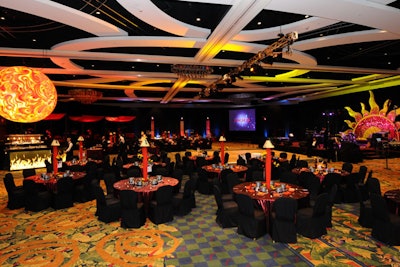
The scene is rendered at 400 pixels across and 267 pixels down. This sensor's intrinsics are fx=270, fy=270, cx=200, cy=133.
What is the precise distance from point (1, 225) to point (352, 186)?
9118 millimetres

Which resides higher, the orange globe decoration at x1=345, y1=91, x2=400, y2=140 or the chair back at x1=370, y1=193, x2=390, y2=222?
the orange globe decoration at x1=345, y1=91, x2=400, y2=140

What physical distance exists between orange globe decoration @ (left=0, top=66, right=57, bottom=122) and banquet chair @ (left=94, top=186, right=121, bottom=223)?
261cm

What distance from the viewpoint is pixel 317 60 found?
9758 mm

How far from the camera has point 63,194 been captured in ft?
25.0

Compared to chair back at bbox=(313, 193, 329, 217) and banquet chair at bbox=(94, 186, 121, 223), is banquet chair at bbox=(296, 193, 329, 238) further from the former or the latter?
banquet chair at bbox=(94, 186, 121, 223)

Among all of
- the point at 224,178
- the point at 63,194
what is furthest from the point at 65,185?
the point at 224,178

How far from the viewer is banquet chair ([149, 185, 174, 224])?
627 cm

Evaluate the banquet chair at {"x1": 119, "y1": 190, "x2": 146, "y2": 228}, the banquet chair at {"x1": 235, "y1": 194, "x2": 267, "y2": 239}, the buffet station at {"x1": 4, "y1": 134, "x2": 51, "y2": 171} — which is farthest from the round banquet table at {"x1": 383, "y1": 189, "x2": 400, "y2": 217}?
the buffet station at {"x1": 4, "y1": 134, "x2": 51, "y2": 171}

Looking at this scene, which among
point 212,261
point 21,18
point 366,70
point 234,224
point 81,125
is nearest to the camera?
point 212,261

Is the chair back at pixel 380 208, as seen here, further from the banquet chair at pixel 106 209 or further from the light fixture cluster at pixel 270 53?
the banquet chair at pixel 106 209

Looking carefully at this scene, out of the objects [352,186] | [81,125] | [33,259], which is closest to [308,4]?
[352,186]

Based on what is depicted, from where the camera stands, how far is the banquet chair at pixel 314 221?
17.4ft

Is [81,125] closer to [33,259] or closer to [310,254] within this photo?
[33,259]

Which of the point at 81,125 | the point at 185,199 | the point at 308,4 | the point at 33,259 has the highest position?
the point at 308,4
